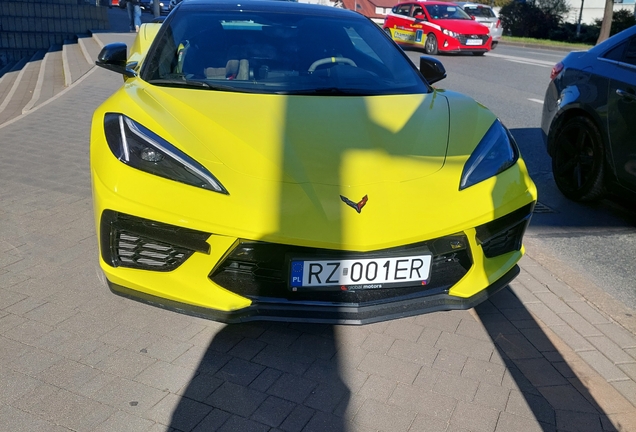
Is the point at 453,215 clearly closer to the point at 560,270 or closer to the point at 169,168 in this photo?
the point at 169,168

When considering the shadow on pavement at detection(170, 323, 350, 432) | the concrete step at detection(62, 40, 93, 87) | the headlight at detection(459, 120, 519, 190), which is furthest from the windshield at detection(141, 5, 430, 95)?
the concrete step at detection(62, 40, 93, 87)

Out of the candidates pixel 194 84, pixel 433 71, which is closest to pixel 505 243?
pixel 433 71

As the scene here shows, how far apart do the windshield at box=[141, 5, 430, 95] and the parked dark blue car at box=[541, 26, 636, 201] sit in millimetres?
1614

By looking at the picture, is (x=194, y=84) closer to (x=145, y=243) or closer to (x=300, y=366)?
(x=145, y=243)

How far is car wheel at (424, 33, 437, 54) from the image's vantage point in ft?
61.1

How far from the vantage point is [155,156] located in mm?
2855

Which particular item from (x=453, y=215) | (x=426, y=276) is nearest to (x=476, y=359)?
(x=426, y=276)

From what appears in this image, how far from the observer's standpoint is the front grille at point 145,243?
8.74 ft

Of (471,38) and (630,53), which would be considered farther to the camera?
(471,38)

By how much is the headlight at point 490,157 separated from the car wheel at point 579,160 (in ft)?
6.04

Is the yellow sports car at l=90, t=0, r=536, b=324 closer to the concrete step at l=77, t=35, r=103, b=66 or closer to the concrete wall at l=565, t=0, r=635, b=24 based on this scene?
the concrete step at l=77, t=35, r=103, b=66

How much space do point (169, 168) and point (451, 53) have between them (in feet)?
57.6

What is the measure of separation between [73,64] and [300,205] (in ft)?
37.9

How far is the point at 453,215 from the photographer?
2828 millimetres
